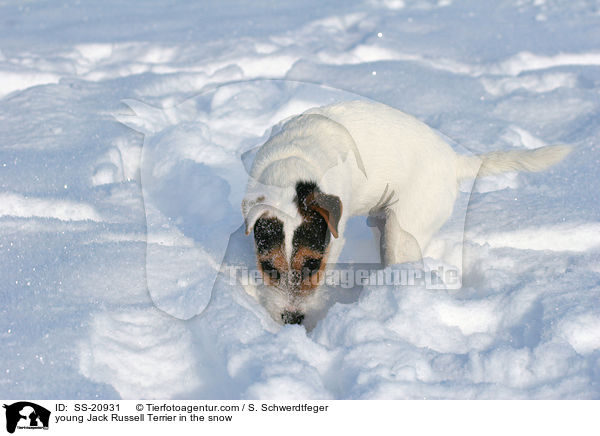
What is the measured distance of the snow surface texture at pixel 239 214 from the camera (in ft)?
6.79

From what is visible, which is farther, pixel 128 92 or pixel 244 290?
pixel 128 92

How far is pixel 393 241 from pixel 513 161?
85 cm

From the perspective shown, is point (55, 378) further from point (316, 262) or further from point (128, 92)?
point (128, 92)

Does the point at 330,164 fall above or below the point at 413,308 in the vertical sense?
above

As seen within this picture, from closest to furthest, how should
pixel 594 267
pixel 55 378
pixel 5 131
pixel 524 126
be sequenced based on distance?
pixel 55 378 → pixel 594 267 → pixel 5 131 → pixel 524 126

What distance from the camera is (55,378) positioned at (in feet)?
6.41

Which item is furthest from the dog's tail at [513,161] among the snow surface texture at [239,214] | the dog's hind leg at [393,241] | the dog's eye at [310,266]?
the dog's eye at [310,266]

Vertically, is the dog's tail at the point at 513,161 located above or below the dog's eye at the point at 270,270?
above

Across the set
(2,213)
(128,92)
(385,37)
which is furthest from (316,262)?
(385,37)
